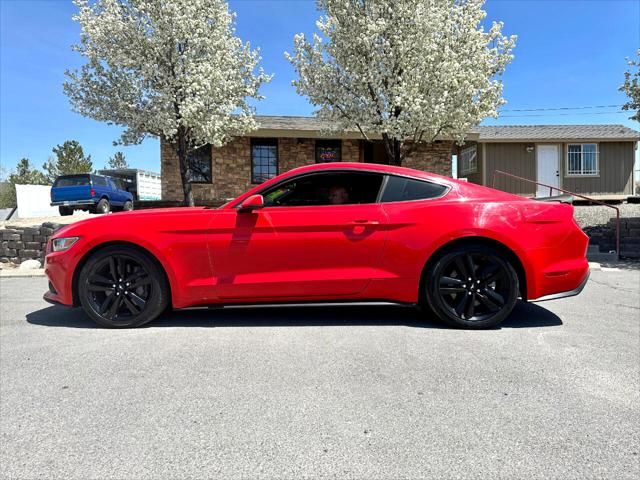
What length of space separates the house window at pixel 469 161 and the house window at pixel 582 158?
13.1 feet

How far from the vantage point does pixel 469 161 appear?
2181 cm

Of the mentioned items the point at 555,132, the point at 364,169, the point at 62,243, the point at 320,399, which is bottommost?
the point at 320,399

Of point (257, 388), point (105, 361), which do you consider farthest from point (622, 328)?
point (105, 361)

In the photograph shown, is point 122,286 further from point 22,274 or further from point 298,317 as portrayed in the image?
point 22,274

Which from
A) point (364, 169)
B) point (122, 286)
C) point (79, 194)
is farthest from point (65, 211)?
point (364, 169)

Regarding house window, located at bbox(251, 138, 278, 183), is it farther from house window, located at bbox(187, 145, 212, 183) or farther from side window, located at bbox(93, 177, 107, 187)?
side window, located at bbox(93, 177, 107, 187)

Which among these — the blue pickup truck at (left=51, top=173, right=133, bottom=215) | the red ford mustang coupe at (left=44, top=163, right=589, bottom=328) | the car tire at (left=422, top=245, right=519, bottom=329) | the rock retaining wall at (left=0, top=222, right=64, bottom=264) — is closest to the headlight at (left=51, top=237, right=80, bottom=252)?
the red ford mustang coupe at (left=44, top=163, right=589, bottom=328)

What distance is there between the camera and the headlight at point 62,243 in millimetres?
4117

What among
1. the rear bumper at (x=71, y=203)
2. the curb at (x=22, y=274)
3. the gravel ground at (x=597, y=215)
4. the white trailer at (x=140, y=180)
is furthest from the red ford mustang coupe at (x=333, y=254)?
the white trailer at (x=140, y=180)

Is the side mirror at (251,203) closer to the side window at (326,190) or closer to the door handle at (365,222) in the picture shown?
the side window at (326,190)

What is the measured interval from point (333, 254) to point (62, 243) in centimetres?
253

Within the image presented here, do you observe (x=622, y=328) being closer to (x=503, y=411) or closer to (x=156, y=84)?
(x=503, y=411)

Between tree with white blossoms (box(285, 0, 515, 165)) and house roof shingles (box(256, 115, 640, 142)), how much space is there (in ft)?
17.1

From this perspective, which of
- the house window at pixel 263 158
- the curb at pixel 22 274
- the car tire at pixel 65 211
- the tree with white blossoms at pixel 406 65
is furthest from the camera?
the house window at pixel 263 158
